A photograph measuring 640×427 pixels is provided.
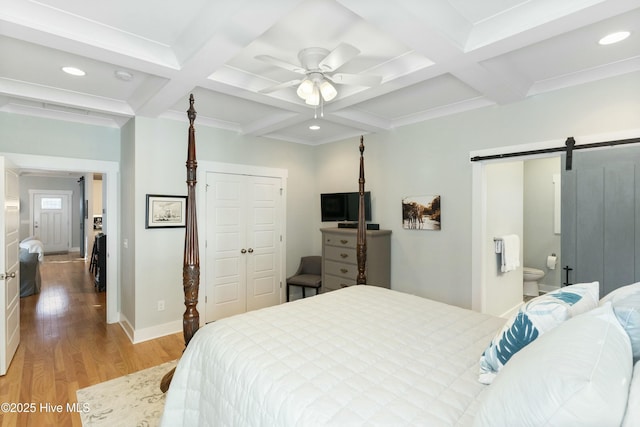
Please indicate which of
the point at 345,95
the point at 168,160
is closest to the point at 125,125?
the point at 168,160

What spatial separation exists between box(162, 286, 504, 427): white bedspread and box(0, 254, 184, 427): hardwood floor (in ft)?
4.64

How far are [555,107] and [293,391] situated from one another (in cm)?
306

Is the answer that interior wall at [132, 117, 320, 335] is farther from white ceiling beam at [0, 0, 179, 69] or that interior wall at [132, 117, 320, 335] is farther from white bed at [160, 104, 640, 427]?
white bed at [160, 104, 640, 427]

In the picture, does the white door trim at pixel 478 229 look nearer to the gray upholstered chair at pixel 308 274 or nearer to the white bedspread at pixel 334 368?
the white bedspread at pixel 334 368

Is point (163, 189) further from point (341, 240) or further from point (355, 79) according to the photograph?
point (355, 79)

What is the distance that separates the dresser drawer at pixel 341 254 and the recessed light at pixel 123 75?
9.05 ft

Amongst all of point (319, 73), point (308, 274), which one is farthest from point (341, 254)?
point (319, 73)

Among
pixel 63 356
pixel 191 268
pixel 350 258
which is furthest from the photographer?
pixel 350 258

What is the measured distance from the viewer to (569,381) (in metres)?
0.74

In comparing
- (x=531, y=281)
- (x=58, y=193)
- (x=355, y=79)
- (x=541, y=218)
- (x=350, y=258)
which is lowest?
(x=531, y=281)

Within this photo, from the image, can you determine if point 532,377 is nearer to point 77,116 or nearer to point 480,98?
point 480,98

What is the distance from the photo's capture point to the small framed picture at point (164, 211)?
3537mm

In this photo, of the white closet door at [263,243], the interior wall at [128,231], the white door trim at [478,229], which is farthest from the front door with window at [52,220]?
the white door trim at [478,229]

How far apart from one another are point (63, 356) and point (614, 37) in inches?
201
